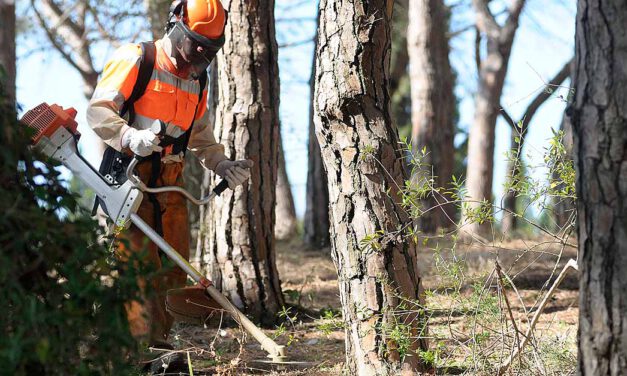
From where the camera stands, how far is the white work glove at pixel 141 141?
4.55 metres

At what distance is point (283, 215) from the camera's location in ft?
45.2

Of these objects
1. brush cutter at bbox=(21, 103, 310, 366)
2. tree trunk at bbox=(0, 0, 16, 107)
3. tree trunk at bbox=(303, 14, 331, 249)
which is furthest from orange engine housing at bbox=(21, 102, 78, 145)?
tree trunk at bbox=(303, 14, 331, 249)

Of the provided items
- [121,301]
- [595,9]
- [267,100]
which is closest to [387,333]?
[121,301]

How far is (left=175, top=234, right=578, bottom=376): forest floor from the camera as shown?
4121 mm

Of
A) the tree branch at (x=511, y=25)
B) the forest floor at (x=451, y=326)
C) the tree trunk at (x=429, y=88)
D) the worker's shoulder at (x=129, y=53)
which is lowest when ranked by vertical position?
the forest floor at (x=451, y=326)

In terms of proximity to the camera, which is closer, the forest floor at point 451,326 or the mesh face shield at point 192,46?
the forest floor at point 451,326

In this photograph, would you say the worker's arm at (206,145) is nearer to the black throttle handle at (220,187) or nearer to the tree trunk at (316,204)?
the black throttle handle at (220,187)

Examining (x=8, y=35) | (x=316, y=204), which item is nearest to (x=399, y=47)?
(x=316, y=204)

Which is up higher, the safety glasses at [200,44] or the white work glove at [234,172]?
the safety glasses at [200,44]

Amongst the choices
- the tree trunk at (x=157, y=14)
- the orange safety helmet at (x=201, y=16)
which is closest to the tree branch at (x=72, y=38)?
the tree trunk at (x=157, y=14)

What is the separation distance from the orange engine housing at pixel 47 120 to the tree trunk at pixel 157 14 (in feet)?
28.7

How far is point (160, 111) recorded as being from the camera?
4945mm

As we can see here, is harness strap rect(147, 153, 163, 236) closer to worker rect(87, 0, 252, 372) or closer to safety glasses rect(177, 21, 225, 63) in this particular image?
worker rect(87, 0, 252, 372)

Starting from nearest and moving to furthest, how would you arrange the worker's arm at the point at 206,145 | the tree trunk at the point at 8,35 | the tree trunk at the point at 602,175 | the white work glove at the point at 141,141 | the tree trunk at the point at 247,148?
the tree trunk at the point at 602,175 < the white work glove at the point at 141,141 < the worker's arm at the point at 206,145 < the tree trunk at the point at 247,148 < the tree trunk at the point at 8,35
